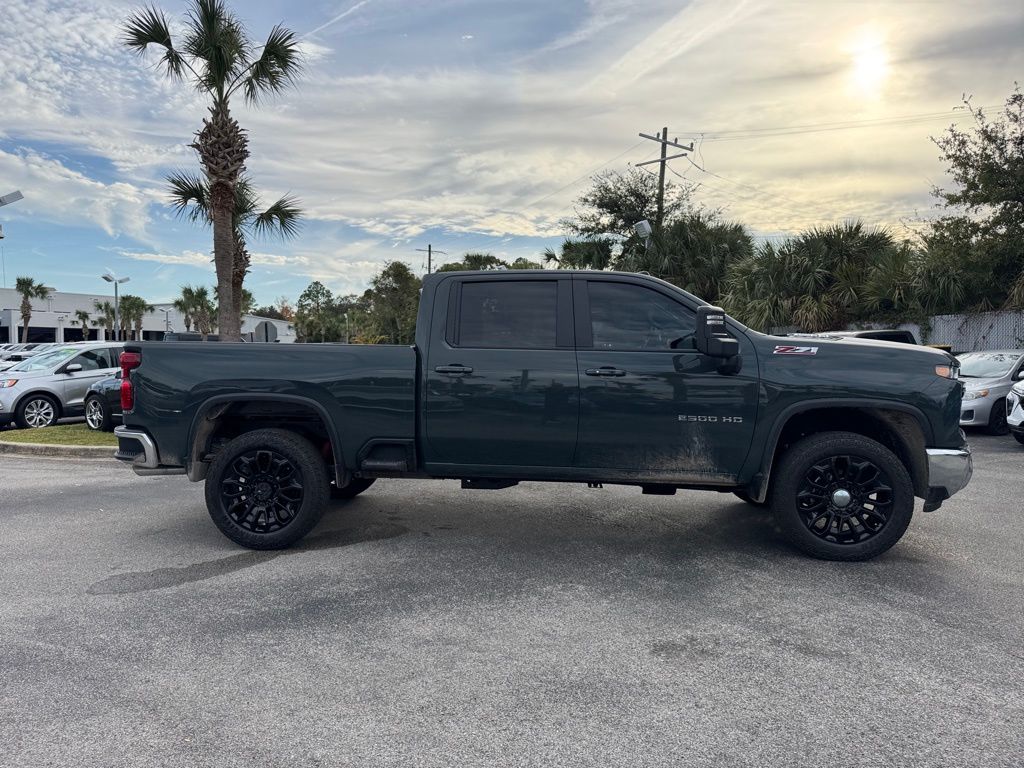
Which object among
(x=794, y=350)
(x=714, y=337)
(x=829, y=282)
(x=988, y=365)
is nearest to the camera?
(x=714, y=337)

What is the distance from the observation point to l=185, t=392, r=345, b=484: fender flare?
5.11 metres

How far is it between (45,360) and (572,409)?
40.4ft

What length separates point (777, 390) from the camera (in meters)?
4.86

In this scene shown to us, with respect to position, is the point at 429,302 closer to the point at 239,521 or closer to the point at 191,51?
the point at 239,521

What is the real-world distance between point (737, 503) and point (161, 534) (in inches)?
201

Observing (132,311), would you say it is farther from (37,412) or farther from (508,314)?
(508,314)

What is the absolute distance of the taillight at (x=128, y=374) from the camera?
5.25 metres

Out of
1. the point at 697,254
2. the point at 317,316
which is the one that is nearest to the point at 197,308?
the point at 317,316

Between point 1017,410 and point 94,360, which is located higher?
point 94,360

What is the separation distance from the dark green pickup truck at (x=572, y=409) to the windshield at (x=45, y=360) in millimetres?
9465

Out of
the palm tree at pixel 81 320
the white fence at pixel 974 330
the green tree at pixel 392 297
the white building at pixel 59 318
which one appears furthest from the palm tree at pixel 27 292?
the white fence at pixel 974 330

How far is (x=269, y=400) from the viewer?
5.16 m

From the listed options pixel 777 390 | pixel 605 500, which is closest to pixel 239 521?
pixel 605 500

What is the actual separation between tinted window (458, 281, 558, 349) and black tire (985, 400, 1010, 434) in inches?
406
